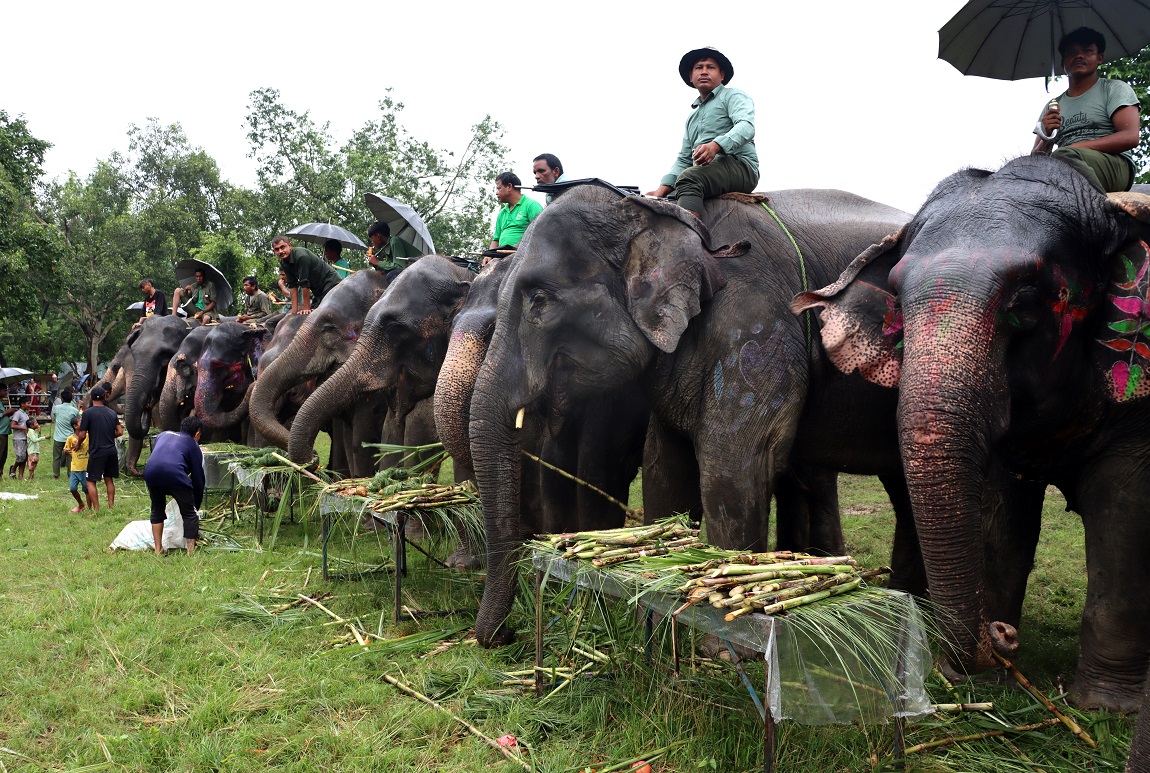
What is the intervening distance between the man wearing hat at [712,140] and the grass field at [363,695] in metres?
2.48

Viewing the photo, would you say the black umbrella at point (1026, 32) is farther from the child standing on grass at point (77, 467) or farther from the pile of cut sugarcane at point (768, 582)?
the child standing on grass at point (77, 467)

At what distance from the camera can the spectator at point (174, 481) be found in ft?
26.4

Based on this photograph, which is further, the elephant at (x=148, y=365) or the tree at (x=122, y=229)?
the tree at (x=122, y=229)

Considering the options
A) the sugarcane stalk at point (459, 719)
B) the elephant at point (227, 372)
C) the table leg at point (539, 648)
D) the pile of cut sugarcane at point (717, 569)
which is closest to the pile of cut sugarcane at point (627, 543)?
the pile of cut sugarcane at point (717, 569)

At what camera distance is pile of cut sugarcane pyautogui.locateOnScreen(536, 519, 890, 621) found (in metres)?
3.01

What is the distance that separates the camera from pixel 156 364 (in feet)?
42.8

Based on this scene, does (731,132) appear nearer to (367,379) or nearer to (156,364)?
(367,379)

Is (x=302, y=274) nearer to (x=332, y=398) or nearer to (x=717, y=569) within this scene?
(x=332, y=398)

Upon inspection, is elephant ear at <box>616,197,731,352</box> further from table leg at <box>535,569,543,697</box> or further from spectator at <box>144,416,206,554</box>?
spectator at <box>144,416,206,554</box>

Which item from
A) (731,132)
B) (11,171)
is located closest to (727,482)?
(731,132)

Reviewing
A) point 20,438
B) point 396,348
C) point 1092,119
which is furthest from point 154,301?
point 1092,119

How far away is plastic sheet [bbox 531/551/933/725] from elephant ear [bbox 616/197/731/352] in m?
1.78

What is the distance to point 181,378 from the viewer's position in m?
11.9

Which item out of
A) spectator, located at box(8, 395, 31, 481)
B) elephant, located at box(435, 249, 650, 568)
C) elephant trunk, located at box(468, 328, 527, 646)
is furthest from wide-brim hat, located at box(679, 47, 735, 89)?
spectator, located at box(8, 395, 31, 481)
